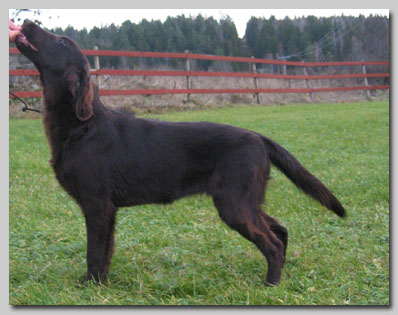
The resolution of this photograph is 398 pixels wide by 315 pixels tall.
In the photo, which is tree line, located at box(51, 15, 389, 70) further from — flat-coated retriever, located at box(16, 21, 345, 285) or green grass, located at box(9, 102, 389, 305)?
green grass, located at box(9, 102, 389, 305)

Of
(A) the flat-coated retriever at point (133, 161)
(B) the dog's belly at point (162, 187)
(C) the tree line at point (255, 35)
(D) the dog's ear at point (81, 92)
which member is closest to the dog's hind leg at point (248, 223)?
(A) the flat-coated retriever at point (133, 161)

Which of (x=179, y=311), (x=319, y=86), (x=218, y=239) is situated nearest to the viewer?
(x=179, y=311)

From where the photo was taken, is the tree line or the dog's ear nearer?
the dog's ear

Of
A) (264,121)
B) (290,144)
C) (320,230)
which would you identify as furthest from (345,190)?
(264,121)

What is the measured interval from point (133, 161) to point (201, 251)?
90cm

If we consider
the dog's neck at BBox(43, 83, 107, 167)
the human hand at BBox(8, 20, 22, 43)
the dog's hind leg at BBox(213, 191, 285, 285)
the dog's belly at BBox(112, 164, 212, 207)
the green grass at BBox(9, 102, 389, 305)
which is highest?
the human hand at BBox(8, 20, 22, 43)

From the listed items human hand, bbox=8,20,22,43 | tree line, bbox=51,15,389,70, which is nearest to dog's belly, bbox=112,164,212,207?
human hand, bbox=8,20,22,43

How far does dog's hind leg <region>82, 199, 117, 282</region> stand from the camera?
2.70m

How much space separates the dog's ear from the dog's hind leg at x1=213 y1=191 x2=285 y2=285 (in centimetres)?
94

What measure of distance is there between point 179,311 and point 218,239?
1069 mm

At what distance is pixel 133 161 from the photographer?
2.81 metres

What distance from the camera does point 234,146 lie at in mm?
2742

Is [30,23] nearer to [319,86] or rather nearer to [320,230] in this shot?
[320,230]

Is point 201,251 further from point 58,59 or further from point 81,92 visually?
point 58,59
